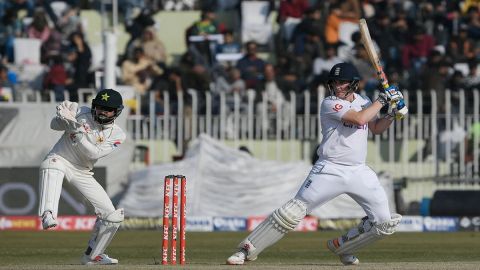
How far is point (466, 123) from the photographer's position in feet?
72.9

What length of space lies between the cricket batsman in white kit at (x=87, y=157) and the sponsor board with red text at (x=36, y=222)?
802 centimetres

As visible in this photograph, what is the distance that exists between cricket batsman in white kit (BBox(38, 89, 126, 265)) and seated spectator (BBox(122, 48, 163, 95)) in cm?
1100

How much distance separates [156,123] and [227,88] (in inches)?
60.8

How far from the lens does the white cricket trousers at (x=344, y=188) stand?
1145 cm

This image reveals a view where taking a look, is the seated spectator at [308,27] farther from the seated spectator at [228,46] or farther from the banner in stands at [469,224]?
the banner in stands at [469,224]

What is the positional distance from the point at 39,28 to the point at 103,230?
1330 cm

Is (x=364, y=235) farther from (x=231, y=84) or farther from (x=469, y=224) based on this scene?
(x=231, y=84)

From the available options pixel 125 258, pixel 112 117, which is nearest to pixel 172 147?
pixel 125 258

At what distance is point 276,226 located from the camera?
37.7 feet

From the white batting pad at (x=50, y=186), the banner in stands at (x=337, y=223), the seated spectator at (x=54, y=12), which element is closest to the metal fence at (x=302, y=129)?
the banner in stands at (x=337, y=223)

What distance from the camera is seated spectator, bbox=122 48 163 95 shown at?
77.8 ft

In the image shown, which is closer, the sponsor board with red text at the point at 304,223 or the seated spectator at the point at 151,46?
the sponsor board with red text at the point at 304,223

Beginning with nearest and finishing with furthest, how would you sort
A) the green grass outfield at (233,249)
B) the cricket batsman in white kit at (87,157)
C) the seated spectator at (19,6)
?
the green grass outfield at (233,249)
the cricket batsman in white kit at (87,157)
the seated spectator at (19,6)

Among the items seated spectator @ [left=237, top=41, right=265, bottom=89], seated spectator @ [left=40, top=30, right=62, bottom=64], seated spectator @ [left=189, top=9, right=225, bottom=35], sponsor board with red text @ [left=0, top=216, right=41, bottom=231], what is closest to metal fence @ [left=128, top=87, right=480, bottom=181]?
seated spectator @ [left=237, top=41, right=265, bottom=89]
